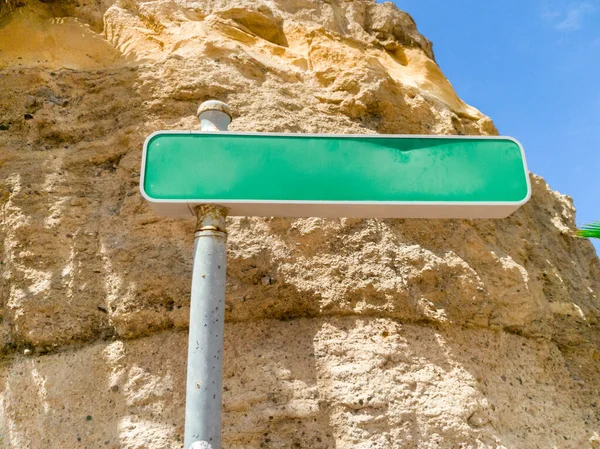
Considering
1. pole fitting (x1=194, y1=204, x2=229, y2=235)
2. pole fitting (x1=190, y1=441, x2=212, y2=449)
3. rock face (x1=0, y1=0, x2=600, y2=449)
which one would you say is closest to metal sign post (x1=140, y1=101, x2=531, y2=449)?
pole fitting (x1=194, y1=204, x2=229, y2=235)

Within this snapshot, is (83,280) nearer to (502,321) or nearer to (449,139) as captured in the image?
(449,139)

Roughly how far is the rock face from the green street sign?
72cm

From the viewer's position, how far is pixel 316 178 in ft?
4.76

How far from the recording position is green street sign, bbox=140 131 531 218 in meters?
1.41

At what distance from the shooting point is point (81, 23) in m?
3.12

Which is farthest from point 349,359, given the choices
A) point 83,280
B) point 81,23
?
point 81,23

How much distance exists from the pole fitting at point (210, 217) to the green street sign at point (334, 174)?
20 mm

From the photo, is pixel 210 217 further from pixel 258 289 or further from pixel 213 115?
pixel 258 289

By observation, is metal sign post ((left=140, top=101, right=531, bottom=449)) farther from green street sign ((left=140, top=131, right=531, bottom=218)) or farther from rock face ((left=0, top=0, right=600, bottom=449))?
rock face ((left=0, top=0, right=600, bottom=449))

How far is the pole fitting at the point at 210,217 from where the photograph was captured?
1396 millimetres

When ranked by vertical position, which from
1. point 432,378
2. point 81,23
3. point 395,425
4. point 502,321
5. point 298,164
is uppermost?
point 81,23

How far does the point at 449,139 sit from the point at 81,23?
2435mm

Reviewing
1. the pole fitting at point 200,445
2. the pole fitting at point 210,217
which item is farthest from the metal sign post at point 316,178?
the pole fitting at point 200,445

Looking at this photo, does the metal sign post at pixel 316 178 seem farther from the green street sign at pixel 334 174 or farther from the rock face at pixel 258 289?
the rock face at pixel 258 289
